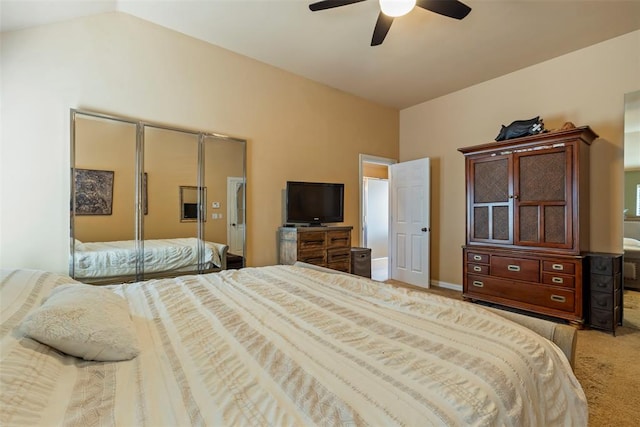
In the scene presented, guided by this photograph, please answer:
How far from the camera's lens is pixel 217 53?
10.7 ft

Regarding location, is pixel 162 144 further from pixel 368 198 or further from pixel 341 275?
pixel 368 198

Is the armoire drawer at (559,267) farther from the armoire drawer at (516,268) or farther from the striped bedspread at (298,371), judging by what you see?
the striped bedspread at (298,371)

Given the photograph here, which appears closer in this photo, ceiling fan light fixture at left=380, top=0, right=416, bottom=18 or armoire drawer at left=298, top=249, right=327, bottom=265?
ceiling fan light fixture at left=380, top=0, right=416, bottom=18

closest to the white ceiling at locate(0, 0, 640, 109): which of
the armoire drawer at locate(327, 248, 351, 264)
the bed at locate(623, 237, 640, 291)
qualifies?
the bed at locate(623, 237, 640, 291)

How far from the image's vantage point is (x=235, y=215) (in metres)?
3.34

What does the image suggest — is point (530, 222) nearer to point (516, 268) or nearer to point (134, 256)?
point (516, 268)

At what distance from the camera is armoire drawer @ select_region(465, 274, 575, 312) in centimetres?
299

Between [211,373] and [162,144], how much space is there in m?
2.65

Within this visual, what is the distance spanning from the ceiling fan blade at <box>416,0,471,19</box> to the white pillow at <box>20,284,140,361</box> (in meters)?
2.66

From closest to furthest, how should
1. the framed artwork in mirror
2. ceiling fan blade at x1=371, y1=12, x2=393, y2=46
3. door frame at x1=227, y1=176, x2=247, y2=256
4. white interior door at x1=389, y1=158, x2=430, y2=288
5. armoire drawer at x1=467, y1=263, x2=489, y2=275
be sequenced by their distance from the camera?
ceiling fan blade at x1=371, y1=12, x2=393, y2=46 < the framed artwork in mirror < door frame at x1=227, y1=176, x2=247, y2=256 < armoire drawer at x1=467, y1=263, x2=489, y2=275 < white interior door at x1=389, y1=158, x2=430, y2=288

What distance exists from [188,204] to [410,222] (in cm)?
327

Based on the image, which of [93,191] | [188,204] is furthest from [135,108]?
[188,204]

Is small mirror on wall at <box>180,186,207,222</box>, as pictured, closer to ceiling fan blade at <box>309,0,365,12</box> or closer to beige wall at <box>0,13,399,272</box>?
beige wall at <box>0,13,399,272</box>

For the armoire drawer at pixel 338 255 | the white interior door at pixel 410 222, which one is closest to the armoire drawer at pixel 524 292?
the white interior door at pixel 410 222
